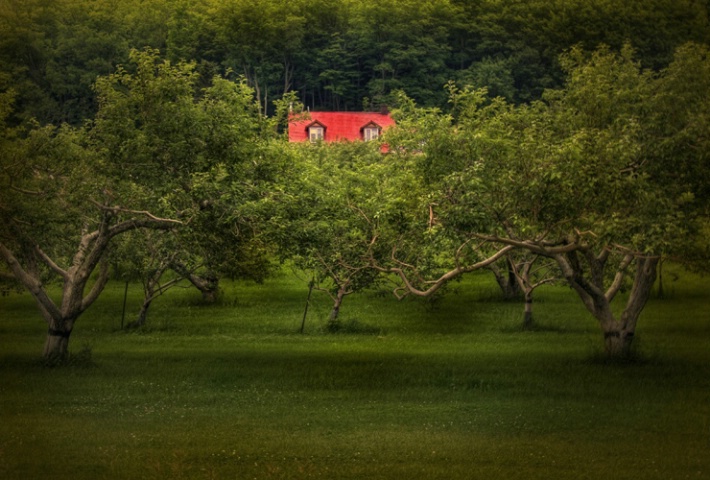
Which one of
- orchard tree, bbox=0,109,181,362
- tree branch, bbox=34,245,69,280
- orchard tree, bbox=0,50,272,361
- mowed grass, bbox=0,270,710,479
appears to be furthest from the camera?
tree branch, bbox=34,245,69,280

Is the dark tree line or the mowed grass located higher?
the dark tree line

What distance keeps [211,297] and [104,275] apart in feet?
59.5

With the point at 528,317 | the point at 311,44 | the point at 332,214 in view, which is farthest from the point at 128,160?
the point at 311,44

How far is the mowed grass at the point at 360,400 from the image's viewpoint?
19.6 metres

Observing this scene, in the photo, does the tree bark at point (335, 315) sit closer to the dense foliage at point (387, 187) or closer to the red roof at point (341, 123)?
the dense foliage at point (387, 187)

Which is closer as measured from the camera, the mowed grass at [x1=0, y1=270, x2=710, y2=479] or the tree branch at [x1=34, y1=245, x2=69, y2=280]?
the mowed grass at [x1=0, y1=270, x2=710, y2=479]

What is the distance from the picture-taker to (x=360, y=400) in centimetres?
2586

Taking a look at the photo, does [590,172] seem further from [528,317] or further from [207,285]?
[207,285]

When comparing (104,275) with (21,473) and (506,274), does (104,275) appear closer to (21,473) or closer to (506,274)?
(21,473)

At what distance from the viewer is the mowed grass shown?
19625mm

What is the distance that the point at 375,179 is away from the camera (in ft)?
105

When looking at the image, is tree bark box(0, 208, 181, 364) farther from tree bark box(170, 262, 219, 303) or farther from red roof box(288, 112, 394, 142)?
red roof box(288, 112, 394, 142)

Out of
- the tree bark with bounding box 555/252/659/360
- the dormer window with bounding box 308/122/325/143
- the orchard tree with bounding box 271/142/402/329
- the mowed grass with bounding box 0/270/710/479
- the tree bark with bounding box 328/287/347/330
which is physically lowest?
the mowed grass with bounding box 0/270/710/479

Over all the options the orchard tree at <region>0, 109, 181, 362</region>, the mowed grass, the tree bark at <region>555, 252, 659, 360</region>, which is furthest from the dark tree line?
the orchard tree at <region>0, 109, 181, 362</region>
